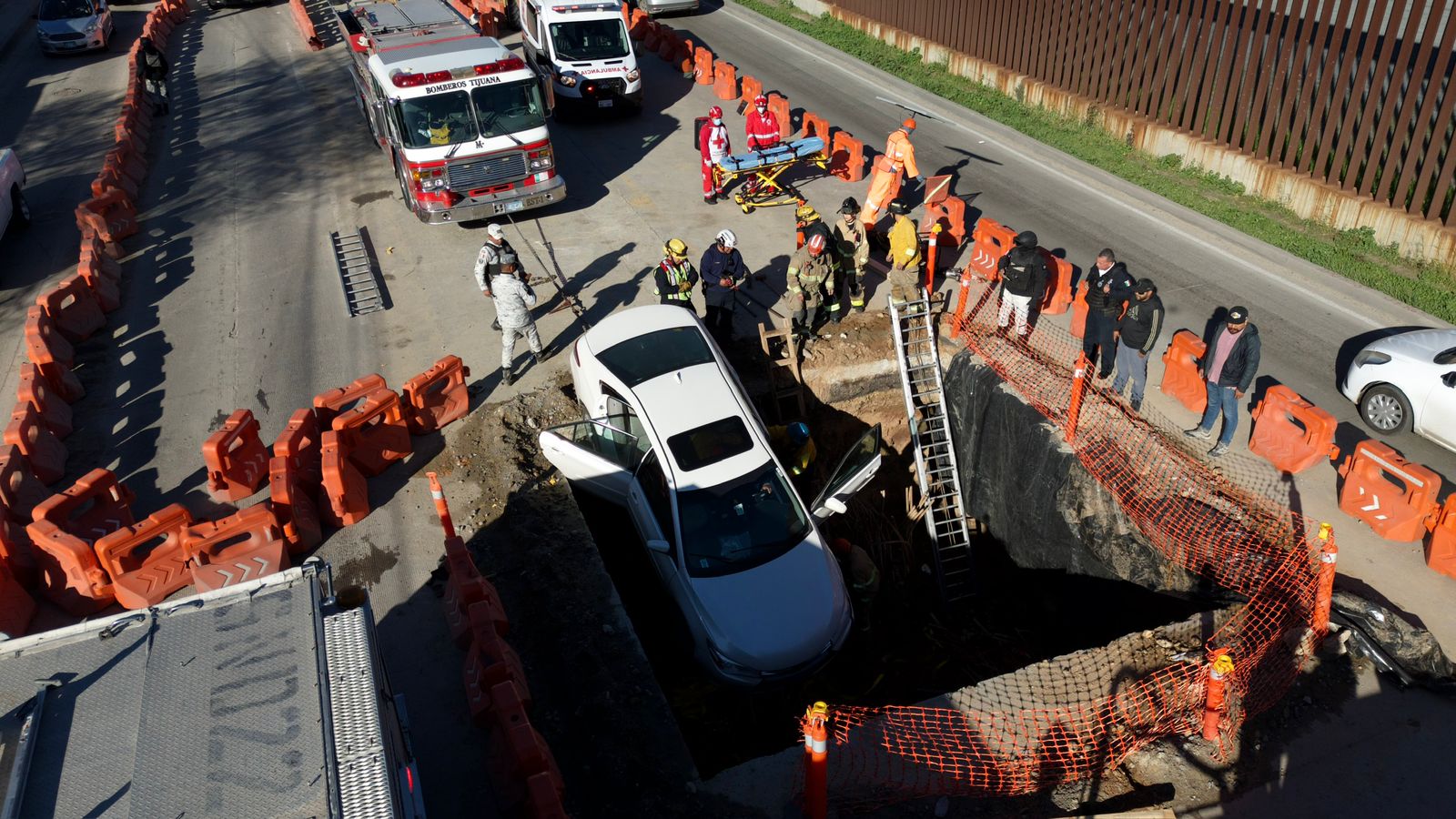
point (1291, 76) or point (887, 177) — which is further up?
point (1291, 76)

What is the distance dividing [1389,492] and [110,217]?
761 inches

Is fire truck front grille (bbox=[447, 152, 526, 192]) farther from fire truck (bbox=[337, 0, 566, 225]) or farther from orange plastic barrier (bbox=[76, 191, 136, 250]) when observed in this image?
orange plastic barrier (bbox=[76, 191, 136, 250])

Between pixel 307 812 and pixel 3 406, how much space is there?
35.7 feet

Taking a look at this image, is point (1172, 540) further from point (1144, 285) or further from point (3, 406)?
point (3, 406)

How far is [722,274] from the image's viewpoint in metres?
12.8

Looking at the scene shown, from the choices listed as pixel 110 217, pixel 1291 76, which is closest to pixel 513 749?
pixel 110 217

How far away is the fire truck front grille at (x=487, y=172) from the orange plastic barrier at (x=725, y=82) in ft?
24.9

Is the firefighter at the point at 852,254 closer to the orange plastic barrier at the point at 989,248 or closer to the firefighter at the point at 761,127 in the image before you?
the orange plastic barrier at the point at 989,248

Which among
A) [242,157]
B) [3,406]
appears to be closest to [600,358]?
[3,406]

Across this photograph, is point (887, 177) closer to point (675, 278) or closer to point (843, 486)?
point (675, 278)

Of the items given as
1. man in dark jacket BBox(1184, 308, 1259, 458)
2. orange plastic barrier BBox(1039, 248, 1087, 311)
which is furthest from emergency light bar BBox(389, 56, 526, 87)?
man in dark jacket BBox(1184, 308, 1259, 458)

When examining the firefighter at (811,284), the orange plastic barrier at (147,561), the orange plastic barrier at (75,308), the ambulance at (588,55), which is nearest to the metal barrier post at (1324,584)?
the firefighter at (811,284)

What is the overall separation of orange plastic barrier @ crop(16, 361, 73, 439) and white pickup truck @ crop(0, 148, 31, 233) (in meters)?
6.74

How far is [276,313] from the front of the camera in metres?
14.7
